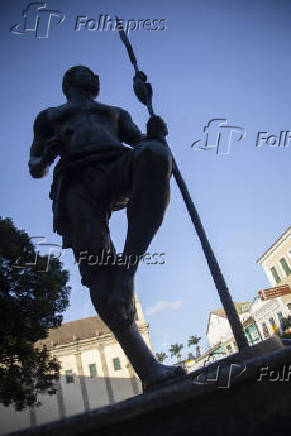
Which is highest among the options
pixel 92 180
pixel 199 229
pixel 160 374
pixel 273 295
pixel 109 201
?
pixel 273 295

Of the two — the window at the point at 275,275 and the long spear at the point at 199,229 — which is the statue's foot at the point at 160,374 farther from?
the window at the point at 275,275

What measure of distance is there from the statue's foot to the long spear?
358mm

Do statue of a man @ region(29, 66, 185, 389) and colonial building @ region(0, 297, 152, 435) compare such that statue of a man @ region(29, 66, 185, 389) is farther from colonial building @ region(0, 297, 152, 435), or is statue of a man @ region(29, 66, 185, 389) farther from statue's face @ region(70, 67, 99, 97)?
colonial building @ region(0, 297, 152, 435)

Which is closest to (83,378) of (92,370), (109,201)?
(92,370)

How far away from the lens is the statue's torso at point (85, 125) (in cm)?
219

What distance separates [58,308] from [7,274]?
290 centimetres

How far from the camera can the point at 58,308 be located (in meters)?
14.7

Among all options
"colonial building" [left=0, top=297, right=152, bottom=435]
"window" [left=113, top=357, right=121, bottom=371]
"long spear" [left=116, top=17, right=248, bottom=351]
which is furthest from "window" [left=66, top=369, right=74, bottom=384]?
"long spear" [left=116, top=17, right=248, bottom=351]

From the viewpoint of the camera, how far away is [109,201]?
84.0 inches

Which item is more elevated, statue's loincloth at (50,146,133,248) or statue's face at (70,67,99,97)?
statue's face at (70,67,99,97)

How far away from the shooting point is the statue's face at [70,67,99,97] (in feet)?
8.78

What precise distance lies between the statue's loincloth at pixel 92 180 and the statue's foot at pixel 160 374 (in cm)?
95

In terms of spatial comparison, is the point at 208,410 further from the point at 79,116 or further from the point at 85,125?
the point at 79,116

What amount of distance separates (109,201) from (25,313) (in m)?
12.8
